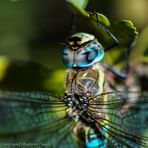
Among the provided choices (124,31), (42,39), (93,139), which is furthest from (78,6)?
(42,39)

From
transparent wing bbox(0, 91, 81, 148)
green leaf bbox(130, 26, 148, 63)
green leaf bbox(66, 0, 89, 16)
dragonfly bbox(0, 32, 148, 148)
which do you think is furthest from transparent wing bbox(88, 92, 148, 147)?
green leaf bbox(66, 0, 89, 16)

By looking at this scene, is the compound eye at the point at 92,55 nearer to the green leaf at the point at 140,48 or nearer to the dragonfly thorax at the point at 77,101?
the dragonfly thorax at the point at 77,101

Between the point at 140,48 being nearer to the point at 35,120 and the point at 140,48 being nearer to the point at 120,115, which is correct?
the point at 120,115

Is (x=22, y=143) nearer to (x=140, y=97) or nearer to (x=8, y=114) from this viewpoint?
(x=8, y=114)

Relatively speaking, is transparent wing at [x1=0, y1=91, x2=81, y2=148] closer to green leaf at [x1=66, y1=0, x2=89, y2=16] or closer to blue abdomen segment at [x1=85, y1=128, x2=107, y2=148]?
blue abdomen segment at [x1=85, y1=128, x2=107, y2=148]

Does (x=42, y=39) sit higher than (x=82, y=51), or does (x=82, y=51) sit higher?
(x=42, y=39)

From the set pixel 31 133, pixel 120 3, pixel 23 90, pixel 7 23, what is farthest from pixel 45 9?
pixel 31 133
